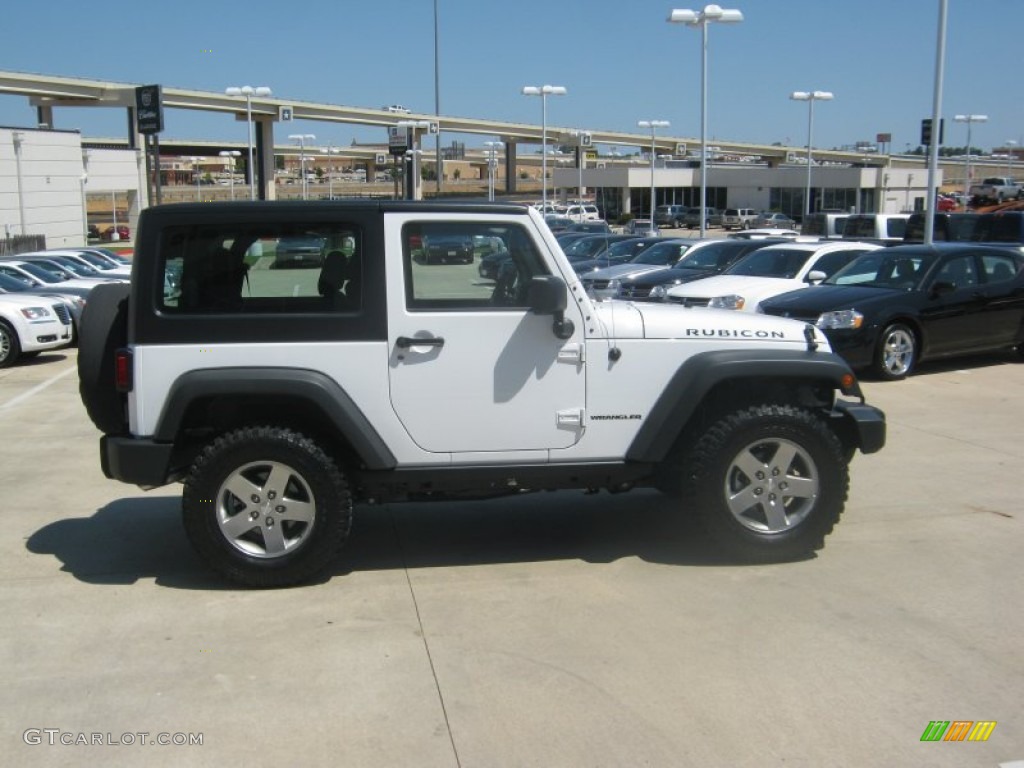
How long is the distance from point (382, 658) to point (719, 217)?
73283 mm

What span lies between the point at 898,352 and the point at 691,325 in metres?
7.35

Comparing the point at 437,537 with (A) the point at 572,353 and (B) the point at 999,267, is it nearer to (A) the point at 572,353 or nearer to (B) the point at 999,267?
(A) the point at 572,353

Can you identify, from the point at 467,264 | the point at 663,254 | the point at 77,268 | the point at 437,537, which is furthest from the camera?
the point at 77,268

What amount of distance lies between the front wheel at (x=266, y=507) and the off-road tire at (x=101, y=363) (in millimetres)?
578

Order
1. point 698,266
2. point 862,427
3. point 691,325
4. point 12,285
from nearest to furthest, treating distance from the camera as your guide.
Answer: point 691,325
point 862,427
point 12,285
point 698,266

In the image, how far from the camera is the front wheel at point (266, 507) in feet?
17.1

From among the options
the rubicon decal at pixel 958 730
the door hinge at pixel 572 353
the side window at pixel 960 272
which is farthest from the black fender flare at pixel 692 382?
the side window at pixel 960 272

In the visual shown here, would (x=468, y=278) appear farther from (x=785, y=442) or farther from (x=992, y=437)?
(x=992, y=437)

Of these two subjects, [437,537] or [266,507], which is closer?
[266,507]

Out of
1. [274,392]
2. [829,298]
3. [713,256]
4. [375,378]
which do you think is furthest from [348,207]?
[713,256]

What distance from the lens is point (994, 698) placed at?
13.6 feet

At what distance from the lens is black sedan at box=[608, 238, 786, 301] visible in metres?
16.3

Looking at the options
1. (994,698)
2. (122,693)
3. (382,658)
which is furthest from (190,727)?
(994,698)

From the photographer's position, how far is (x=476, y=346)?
5.32 meters
